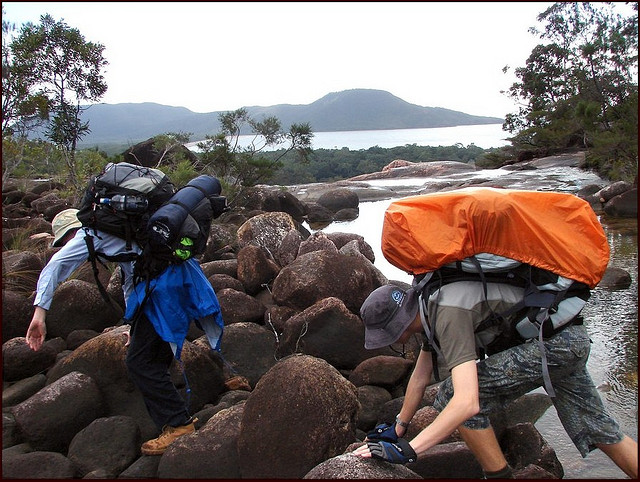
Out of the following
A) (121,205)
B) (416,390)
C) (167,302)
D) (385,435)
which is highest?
(121,205)

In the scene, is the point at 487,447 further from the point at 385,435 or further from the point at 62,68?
the point at 62,68

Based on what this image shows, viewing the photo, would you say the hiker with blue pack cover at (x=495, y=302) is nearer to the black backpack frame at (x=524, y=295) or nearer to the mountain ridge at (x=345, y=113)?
the black backpack frame at (x=524, y=295)

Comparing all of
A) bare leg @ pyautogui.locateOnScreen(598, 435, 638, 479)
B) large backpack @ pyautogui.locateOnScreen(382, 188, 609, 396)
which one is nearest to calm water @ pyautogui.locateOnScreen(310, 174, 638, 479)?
bare leg @ pyautogui.locateOnScreen(598, 435, 638, 479)

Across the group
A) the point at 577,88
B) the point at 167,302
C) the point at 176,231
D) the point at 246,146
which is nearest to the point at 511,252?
the point at 176,231

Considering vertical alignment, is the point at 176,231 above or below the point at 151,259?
above

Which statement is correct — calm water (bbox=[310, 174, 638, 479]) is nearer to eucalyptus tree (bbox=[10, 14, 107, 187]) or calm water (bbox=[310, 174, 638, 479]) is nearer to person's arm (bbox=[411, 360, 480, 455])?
person's arm (bbox=[411, 360, 480, 455])

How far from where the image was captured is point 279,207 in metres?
16.9

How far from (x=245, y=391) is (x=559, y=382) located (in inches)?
107

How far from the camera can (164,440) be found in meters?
4.06

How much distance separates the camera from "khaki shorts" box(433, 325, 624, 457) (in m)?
2.92

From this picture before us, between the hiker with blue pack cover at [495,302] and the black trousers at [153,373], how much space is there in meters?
1.69

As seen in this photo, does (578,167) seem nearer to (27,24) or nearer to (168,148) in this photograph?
(168,148)

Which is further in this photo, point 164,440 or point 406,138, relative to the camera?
point 406,138

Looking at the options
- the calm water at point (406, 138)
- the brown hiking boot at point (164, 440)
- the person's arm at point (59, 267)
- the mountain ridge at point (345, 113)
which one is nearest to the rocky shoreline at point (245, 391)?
the brown hiking boot at point (164, 440)
